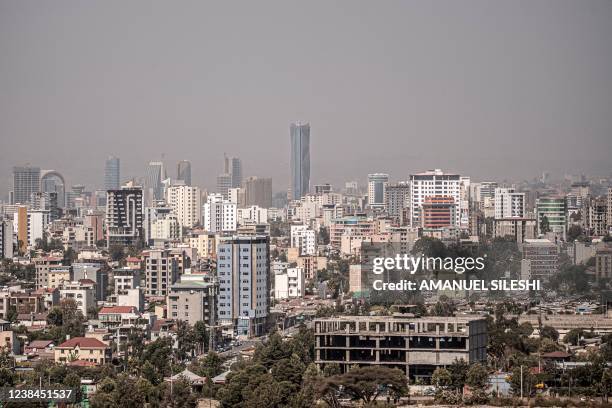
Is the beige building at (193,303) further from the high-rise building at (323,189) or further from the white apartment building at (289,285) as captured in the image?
the high-rise building at (323,189)

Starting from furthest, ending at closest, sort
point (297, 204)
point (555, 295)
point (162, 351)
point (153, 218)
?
point (297, 204)
point (153, 218)
point (555, 295)
point (162, 351)

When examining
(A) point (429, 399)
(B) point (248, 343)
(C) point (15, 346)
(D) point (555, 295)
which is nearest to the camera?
(A) point (429, 399)

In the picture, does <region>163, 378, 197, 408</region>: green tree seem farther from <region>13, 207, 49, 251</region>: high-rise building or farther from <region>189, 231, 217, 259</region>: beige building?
<region>13, 207, 49, 251</region>: high-rise building

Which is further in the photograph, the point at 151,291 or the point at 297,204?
the point at 297,204

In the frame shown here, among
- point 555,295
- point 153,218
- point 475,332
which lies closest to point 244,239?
point 555,295

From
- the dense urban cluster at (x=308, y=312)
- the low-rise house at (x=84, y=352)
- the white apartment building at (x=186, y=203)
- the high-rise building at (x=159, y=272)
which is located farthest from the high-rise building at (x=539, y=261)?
the white apartment building at (x=186, y=203)

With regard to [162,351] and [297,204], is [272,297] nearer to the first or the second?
[162,351]

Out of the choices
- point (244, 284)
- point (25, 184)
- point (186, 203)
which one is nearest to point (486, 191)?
point (186, 203)
